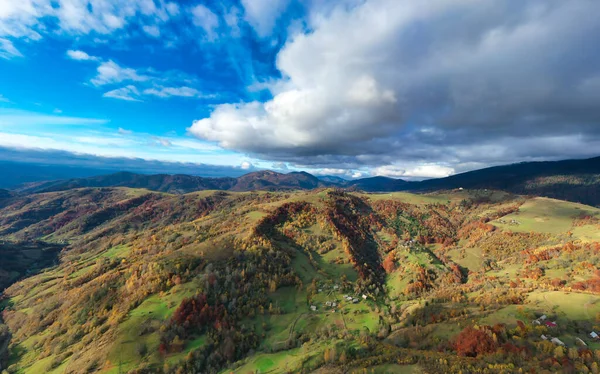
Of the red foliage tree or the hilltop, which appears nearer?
the red foliage tree

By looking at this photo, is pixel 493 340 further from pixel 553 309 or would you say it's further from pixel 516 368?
pixel 553 309

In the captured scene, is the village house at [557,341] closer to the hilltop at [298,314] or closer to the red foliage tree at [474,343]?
the hilltop at [298,314]

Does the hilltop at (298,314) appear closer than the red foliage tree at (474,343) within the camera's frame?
No

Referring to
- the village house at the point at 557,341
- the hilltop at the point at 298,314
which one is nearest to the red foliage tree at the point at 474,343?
the hilltop at the point at 298,314

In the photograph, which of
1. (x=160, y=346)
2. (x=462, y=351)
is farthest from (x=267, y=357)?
(x=462, y=351)

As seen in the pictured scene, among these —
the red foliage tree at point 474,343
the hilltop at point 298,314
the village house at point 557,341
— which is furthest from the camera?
the hilltop at point 298,314

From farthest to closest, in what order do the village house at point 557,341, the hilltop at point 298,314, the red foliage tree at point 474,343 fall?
the hilltop at point 298,314, the red foliage tree at point 474,343, the village house at point 557,341

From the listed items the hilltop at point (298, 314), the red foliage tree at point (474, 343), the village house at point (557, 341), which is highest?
the village house at point (557, 341)

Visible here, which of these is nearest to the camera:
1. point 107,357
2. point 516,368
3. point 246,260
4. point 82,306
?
point 516,368

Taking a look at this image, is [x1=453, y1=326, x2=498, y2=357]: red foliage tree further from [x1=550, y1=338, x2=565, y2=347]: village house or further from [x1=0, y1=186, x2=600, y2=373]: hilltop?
[x1=550, y1=338, x2=565, y2=347]: village house

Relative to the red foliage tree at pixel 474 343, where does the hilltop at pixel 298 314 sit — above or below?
below

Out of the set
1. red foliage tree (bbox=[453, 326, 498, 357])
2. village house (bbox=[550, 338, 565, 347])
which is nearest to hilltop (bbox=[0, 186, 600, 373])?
red foliage tree (bbox=[453, 326, 498, 357])
